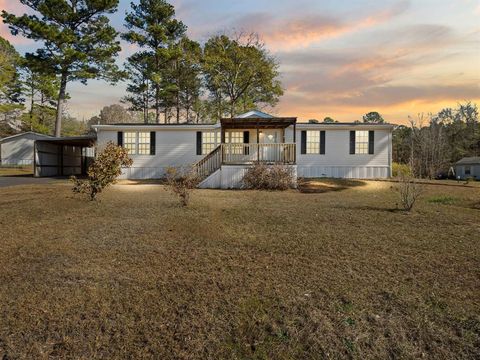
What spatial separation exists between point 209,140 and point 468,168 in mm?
34882

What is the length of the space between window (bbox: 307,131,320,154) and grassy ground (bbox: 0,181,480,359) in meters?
12.2

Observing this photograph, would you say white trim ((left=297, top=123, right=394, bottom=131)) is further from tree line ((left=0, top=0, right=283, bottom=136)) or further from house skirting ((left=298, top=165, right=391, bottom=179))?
tree line ((left=0, top=0, right=283, bottom=136))

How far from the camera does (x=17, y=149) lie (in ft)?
108

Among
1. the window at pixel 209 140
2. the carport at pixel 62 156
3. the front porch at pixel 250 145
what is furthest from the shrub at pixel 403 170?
the carport at pixel 62 156

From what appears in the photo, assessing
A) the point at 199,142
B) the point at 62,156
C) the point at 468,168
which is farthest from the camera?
the point at 468,168

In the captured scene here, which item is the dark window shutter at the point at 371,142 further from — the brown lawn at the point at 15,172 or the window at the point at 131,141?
the brown lawn at the point at 15,172

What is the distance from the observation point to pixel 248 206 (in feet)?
30.3

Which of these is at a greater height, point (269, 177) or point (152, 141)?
point (152, 141)

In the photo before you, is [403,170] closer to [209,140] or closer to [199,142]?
[209,140]

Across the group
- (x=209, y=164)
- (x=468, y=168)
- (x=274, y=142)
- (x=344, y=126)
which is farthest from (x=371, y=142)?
(x=468, y=168)

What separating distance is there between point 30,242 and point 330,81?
16.6 metres

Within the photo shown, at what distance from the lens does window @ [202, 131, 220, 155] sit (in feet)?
64.3

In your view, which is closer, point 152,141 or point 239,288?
point 239,288

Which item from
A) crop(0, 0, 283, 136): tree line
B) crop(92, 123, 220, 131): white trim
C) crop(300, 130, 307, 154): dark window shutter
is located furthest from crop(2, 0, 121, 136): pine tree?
crop(300, 130, 307, 154): dark window shutter
